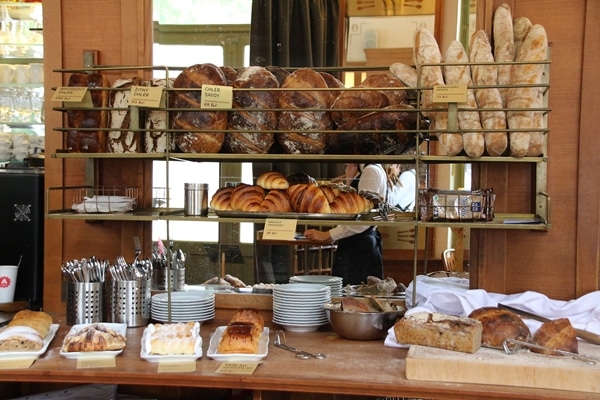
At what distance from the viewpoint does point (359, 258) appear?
2629mm

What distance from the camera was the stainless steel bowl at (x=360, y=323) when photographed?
2.28m

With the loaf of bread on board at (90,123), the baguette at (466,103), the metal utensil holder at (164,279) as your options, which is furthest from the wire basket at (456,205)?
the loaf of bread on board at (90,123)

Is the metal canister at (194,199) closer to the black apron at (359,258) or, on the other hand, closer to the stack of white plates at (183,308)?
the stack of white plates at (183,308)

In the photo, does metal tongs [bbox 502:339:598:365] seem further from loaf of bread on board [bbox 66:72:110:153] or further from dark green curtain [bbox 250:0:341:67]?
loaf of bread on board [bbox 66:72:110:153]

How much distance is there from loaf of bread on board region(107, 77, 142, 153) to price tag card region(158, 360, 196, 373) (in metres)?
0.79

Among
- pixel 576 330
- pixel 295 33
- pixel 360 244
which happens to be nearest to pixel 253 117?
pixel 295 33

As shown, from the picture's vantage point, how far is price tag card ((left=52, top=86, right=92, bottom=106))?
2.30 metres

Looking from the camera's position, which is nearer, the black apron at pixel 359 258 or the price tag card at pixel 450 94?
the price tag card at pixel 450 94

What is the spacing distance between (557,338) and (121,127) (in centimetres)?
159

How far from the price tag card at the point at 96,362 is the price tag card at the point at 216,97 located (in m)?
0.84

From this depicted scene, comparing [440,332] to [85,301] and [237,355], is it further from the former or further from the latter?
[85,301]

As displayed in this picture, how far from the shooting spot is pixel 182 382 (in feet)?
6.46

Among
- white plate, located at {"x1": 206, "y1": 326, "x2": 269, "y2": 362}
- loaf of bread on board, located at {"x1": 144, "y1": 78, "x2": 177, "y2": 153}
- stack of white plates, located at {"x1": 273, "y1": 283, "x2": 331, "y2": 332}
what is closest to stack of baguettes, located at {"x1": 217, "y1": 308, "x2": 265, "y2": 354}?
white plate, located at {"x1": 206, "y1": 326, "x2": 269, "y2": 362}

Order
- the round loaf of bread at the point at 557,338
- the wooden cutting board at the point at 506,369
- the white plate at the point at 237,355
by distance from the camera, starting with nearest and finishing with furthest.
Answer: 1. the wooden cutting board at the point at 506,369
2. the round loaf of bread at the point at 557,338
3. the white plate at the point at 237,355
